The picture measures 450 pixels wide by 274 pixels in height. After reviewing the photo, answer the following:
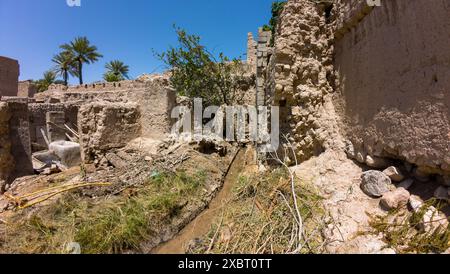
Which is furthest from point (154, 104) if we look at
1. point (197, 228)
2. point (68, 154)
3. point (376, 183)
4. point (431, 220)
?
point (431, 220)

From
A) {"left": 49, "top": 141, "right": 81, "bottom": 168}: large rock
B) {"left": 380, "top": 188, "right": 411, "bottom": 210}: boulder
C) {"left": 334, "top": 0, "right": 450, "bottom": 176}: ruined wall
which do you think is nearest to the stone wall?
{"left": 49, "top": 141, "right": 81, "bottom": 168}: large rock

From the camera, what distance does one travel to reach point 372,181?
9.50ft

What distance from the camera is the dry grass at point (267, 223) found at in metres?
2.68

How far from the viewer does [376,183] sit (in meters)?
2.87

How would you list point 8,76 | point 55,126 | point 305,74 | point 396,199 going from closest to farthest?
point 396,199
point 305,74
point 55,126
point 8,76

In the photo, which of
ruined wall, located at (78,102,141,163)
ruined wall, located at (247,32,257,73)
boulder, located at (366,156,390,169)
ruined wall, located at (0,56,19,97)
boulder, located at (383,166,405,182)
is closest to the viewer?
boulder, located at (383,166,405,182)

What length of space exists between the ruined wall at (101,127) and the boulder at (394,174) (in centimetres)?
663

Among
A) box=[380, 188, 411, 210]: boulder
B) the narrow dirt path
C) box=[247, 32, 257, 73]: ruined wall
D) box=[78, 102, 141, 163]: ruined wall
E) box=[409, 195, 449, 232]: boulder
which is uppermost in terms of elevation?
box=[247, 32, 257, 73]: ruined wall

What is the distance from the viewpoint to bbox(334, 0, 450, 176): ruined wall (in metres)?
2.21

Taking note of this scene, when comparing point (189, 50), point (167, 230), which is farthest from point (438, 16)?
point (189, 50)

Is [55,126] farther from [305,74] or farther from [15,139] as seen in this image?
[305,74]

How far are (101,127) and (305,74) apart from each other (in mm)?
5627

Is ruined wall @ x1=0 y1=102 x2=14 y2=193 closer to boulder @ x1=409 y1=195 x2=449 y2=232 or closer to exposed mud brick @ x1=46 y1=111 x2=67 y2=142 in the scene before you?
exposed mud brick @ x1=46 y1=111 x2=67 y2=142

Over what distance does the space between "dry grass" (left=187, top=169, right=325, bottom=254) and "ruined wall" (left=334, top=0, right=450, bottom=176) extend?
1.14m
